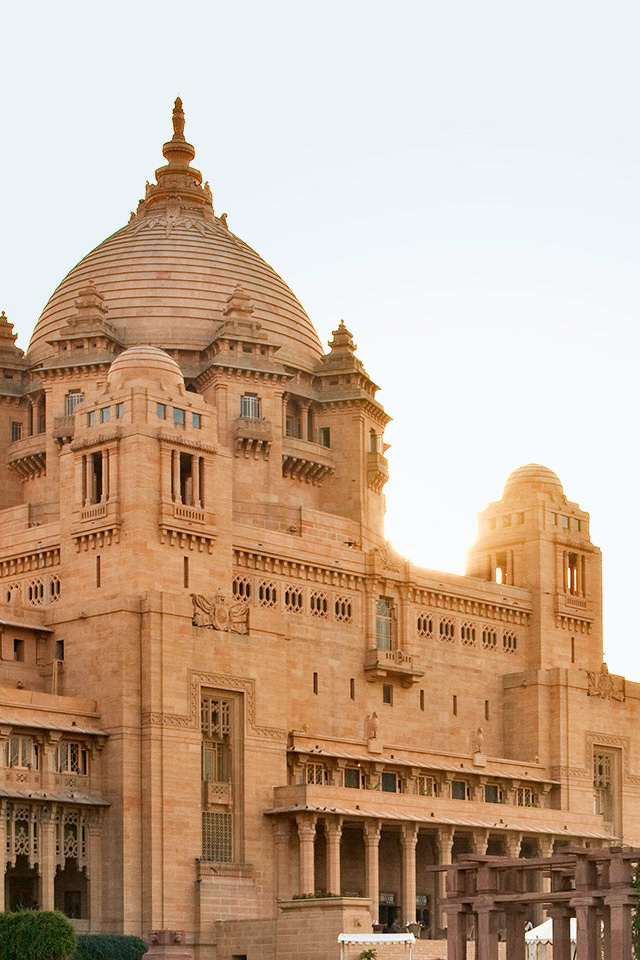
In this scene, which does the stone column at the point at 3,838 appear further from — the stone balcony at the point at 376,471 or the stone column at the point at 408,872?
the stone balcony at the point at 376,471

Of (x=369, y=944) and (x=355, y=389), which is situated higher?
(x=355, y=389)

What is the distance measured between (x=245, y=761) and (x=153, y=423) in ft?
47.9

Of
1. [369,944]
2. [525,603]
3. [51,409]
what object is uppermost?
[51,409]

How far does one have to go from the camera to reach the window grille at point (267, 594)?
91.9 meters

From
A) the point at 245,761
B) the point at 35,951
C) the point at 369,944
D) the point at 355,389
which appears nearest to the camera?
the point at 35,951

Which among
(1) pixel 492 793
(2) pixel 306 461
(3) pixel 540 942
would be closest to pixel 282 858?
(3) pixel 540 942

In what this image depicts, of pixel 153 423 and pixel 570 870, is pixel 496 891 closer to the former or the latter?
pixel 570 870

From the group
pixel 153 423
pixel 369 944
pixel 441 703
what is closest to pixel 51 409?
pixel 153 423

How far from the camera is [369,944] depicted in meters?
75.1

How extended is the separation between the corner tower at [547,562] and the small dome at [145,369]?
25.1 metres

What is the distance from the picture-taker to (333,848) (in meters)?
85.9

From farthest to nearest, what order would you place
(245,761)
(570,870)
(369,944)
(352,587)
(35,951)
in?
(352,587), (245,761), (369,944), (35,951), (570,870)

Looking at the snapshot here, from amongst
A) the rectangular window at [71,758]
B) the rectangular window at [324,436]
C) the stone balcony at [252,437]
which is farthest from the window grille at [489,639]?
the rectangular window at [71,758]

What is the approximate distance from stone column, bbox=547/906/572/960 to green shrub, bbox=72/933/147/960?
18806 millimetres
